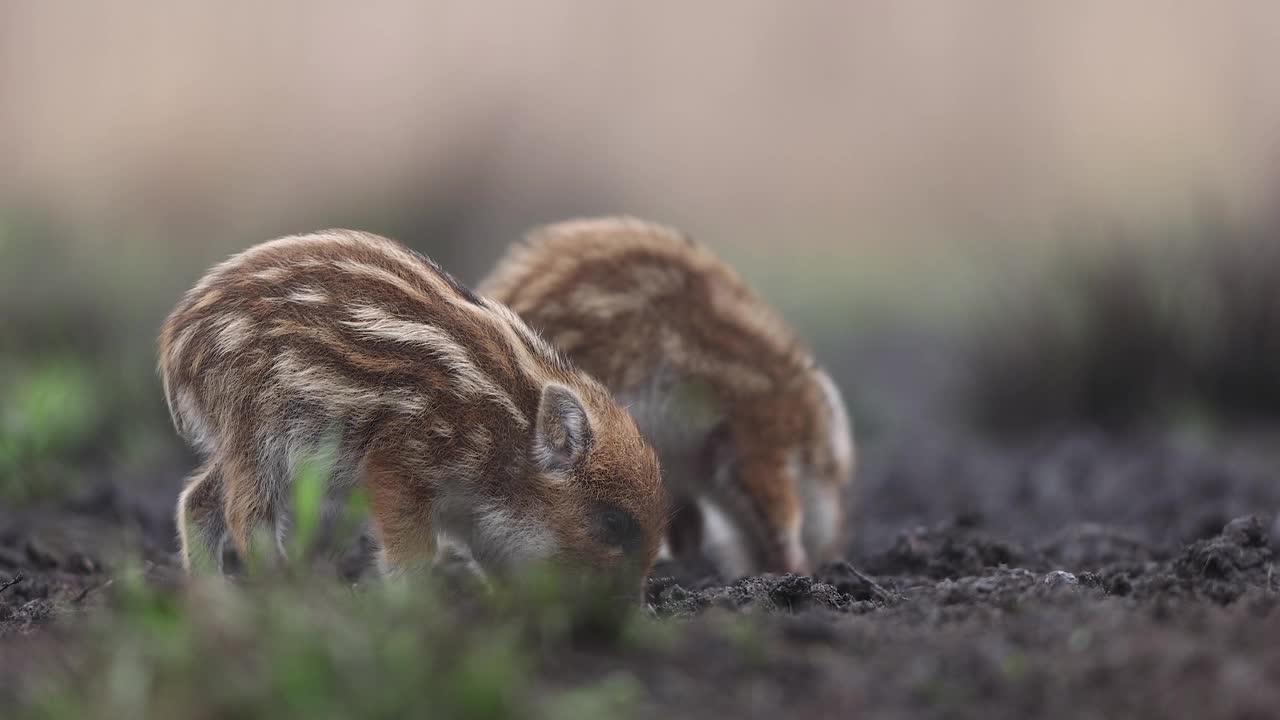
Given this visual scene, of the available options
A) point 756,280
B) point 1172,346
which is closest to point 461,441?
point 1172,346

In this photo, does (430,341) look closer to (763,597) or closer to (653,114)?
(763,597)

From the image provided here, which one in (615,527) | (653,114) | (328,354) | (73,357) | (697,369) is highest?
(653,114)

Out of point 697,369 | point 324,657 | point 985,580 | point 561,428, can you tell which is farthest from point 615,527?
point 324,657

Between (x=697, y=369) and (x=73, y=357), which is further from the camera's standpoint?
(x=73, y=357)

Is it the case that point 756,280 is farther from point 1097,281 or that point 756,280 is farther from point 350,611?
point 350,611

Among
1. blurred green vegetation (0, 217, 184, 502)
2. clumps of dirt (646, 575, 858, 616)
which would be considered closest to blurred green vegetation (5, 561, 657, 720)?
clumps of dirt (646, 575, 858, 616)

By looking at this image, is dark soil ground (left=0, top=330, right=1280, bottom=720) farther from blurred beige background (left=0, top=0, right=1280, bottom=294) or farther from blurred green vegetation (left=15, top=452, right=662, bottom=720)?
blurred beige background (left=0, top=0, right=1280, bottom=294)

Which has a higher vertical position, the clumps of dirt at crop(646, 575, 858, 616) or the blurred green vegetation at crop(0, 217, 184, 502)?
the clumps of dirt at crop(646, 575, 858, 616)
